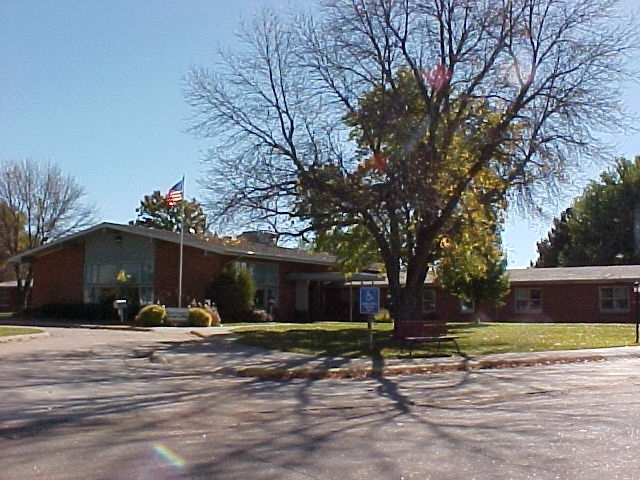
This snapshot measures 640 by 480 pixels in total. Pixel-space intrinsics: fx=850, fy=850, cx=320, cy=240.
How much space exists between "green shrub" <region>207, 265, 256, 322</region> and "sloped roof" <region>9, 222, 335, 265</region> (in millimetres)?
1069

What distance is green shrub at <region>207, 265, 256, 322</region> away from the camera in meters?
41.2

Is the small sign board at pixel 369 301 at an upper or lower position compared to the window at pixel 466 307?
lower

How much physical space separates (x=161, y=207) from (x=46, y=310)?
40207mm

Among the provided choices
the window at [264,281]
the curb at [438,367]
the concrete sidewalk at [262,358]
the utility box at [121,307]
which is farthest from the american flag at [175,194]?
the curb at [438,367]

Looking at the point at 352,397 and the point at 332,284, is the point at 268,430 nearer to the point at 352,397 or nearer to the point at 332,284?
the point at 352,397

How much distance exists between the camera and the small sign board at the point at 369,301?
20964mm

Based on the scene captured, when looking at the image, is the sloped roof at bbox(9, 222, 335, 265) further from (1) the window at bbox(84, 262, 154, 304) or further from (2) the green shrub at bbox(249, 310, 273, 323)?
(2) the green shrub at bbox(249, 310, 273, 323)

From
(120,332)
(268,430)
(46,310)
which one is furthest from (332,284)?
(268,430)

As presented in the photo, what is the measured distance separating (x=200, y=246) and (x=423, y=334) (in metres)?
19.1

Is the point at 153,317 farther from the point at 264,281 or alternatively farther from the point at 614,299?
the point at 614,299

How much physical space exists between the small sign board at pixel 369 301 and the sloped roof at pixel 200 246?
1688 centimetres

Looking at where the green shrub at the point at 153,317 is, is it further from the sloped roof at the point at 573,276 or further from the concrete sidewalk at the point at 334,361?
the sloped roof at the point at 573,276

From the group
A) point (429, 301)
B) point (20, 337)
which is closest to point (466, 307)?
point (429, 301)

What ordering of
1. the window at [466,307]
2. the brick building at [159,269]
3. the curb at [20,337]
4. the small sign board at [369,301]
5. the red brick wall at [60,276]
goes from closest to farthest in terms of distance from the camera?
1. the small sign board at [369,301]
2. the curb at [20,337]
3. the brick building at [159,269]
4. the red brick wall at [60,276]
5. the window at [466,307]
